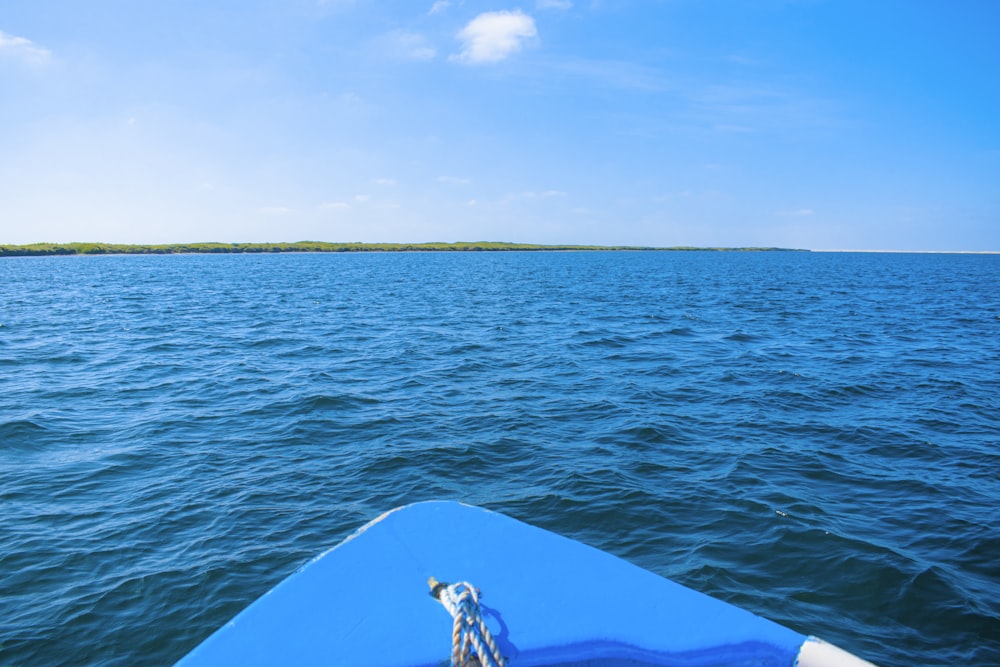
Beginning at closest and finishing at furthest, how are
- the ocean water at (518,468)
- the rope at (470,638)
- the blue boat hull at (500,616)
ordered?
the rope at (470,638) → the blue boat hull at (500,616) → the ocean water at (518,468)

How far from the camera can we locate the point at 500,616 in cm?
372

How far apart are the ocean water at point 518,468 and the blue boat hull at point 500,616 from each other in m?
3.41

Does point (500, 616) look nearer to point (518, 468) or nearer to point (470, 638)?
point (470, 638)

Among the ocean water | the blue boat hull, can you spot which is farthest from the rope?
the ocean water

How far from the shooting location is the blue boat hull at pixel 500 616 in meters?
3.46

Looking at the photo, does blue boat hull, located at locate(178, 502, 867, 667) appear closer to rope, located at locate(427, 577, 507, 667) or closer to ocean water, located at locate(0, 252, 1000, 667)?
rope, located at locate(427, 577, 507, 667)

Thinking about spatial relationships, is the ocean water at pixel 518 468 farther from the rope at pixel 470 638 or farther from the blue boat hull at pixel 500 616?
the rope at pixel 470 638

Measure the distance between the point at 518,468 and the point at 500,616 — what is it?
7251mm

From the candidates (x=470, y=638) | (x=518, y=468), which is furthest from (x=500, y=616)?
(x=518, y=468)

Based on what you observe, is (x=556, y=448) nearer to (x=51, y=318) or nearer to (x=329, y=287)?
(x=51, y=318)

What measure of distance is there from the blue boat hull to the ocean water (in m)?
3.41

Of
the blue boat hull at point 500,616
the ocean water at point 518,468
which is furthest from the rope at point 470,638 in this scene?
the ocean water at point 518,468

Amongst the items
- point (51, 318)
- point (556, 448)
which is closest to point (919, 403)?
point (556, 448)

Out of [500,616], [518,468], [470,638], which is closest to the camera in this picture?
[470,638]
